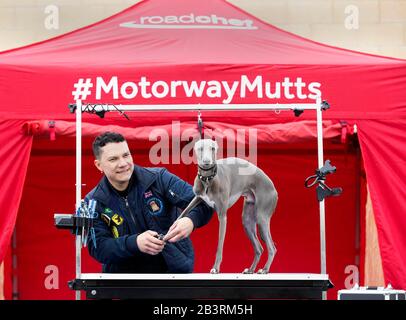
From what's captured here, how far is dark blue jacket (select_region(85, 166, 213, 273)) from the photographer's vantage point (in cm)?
520

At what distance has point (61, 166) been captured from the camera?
7207mm

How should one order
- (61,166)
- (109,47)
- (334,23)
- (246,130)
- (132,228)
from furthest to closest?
(334,23) < (61,166) < (109,47) < (246,130) < (132,228)

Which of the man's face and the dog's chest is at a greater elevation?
the man's face

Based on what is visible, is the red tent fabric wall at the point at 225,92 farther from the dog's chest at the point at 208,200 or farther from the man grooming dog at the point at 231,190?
the dog's chest at the point at 208,200

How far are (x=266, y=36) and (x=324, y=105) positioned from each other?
1794mm

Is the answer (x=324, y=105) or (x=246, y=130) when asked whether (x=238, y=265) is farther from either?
(x=324, y=105)

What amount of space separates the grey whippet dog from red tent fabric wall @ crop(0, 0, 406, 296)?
74 cm

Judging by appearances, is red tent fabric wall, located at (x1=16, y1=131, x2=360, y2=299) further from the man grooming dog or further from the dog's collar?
the dog's collar

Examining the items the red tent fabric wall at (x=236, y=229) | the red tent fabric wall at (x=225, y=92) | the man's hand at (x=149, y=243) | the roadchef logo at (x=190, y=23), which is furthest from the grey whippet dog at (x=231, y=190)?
the roadchef logo at (x=190, y=23)

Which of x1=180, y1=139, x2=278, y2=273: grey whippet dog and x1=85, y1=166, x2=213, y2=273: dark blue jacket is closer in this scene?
x1=180, y1=139, x2=278, y2=273: grey whippet dog

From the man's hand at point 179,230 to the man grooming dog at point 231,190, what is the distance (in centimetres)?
7

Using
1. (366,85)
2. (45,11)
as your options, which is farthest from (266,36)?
(45,11)

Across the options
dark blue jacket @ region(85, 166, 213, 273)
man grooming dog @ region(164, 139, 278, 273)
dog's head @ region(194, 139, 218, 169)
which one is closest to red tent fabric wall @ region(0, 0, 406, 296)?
man grooming dog @ region(164, 139, 278, 273)

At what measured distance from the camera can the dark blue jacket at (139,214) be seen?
17.1 feet
